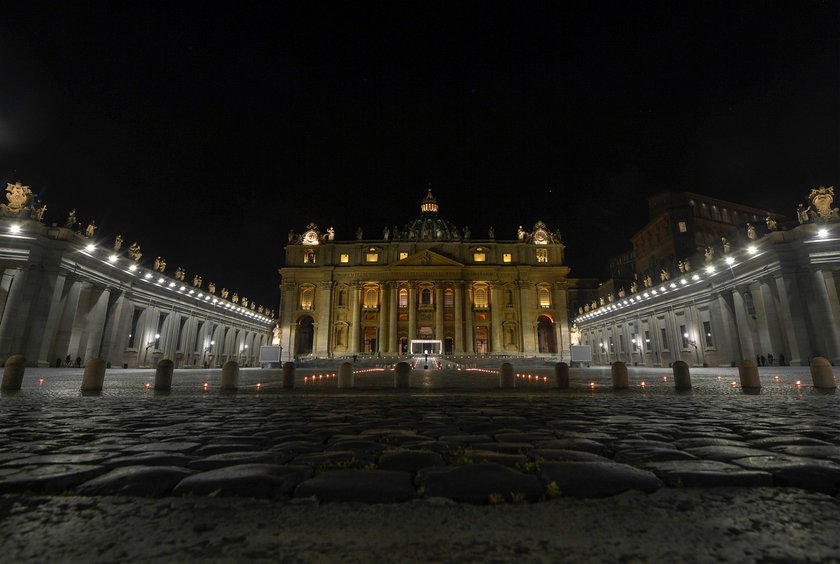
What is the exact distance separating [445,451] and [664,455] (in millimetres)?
1656

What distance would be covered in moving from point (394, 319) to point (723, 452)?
6301cm

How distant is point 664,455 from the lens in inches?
121

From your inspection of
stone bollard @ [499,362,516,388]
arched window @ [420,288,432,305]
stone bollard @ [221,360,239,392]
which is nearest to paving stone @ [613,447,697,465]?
stone bollard @ [499,362,516,388]

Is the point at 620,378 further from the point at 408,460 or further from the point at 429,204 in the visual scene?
the point at 429,204

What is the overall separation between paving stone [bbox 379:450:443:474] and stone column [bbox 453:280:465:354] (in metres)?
62.0

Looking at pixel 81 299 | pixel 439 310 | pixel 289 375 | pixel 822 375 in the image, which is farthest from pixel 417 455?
pixel 439 310

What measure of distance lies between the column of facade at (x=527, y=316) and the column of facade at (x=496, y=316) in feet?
10.8

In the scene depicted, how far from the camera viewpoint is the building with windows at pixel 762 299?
2661 cm

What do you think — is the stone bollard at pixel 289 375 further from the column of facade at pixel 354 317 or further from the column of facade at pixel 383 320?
the column of facade at pixel 354 317

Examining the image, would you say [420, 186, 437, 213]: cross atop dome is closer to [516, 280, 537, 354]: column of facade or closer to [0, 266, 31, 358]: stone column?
[516, 280, 537, 354]: column of facade

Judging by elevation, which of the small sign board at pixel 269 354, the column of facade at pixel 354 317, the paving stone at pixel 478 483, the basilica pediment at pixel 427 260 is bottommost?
the paving stone at pixel 478 483

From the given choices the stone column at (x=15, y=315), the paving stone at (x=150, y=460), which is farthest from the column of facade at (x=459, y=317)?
the paving stone at (x=150, y=460)

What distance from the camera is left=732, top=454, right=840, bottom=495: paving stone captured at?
2.34 metres

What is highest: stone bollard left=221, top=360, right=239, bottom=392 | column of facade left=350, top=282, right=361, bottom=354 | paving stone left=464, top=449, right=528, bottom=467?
column of facade left=350, top=282, right=361, bottom=354
